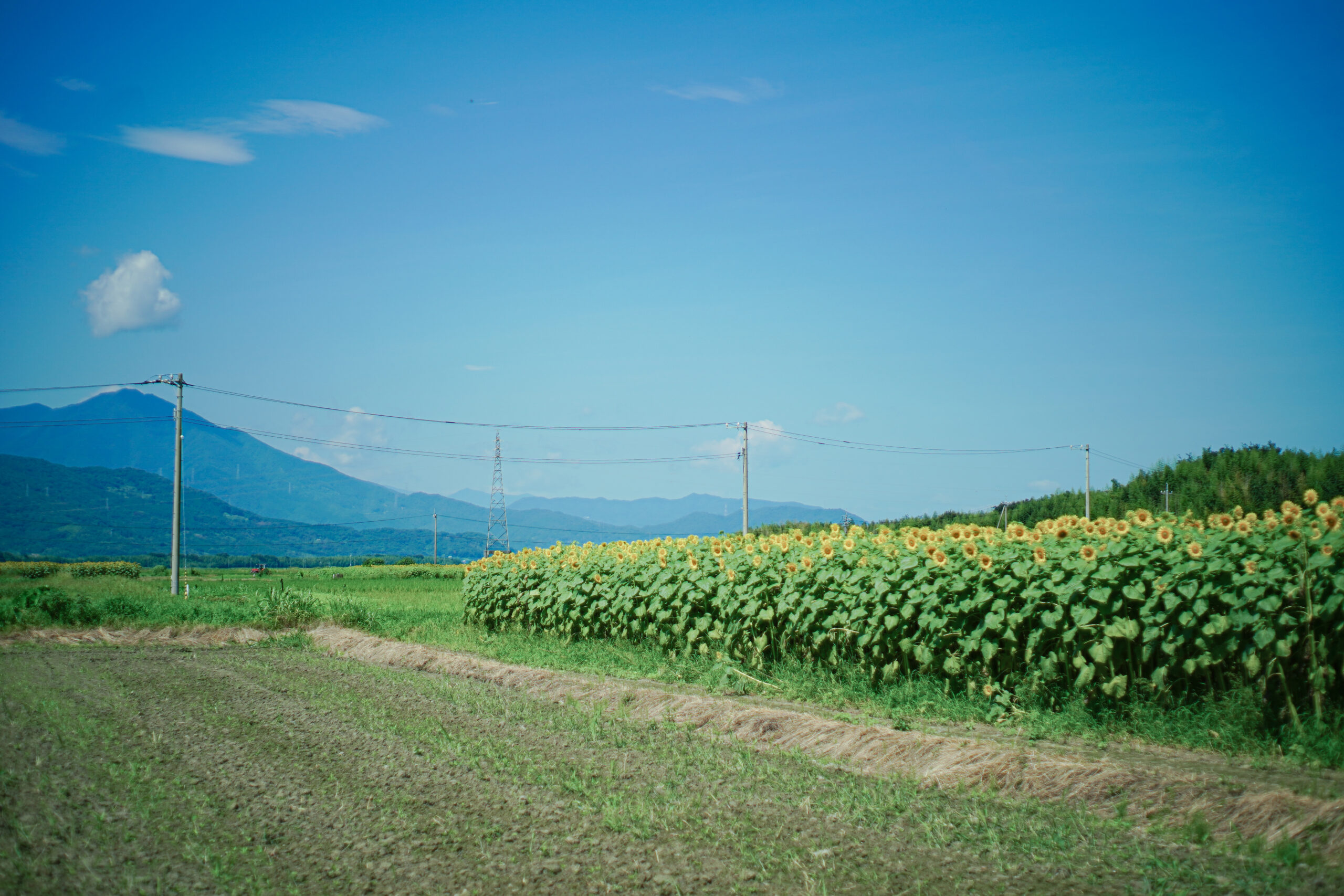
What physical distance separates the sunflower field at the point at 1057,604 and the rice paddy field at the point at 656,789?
274 mm

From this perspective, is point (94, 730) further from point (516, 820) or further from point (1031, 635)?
point (1031, 635)

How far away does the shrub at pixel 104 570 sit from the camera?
4194 centimetres

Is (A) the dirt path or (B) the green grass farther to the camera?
(B) the green grass

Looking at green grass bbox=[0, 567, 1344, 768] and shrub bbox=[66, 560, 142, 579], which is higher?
green grass bbox=[0, 567, 1344, 768]

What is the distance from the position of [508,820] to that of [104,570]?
1866 inches

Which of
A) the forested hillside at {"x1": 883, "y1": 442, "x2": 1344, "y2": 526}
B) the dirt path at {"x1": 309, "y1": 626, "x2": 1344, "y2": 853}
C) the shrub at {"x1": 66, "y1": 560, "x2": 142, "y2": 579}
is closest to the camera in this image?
the dirt path at {"x1": 309, "y1": 626, "x2": 1344, "y2": 853}

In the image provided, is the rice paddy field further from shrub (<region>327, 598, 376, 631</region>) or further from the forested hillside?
the forested hillside

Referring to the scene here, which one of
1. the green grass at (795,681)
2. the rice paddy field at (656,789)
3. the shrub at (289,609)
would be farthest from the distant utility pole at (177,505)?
the rice paddy field at (656,789)

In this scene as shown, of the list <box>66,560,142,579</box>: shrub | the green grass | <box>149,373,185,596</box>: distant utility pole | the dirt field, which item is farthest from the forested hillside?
<box>66,560,142,579</box>: shrub

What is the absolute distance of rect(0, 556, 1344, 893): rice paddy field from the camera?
421 centimetres

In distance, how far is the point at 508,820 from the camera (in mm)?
4984

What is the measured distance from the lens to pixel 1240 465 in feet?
93.4

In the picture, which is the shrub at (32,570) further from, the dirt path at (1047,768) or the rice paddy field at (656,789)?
the dirt path at (1047,768)

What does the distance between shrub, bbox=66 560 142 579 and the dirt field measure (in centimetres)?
4026
